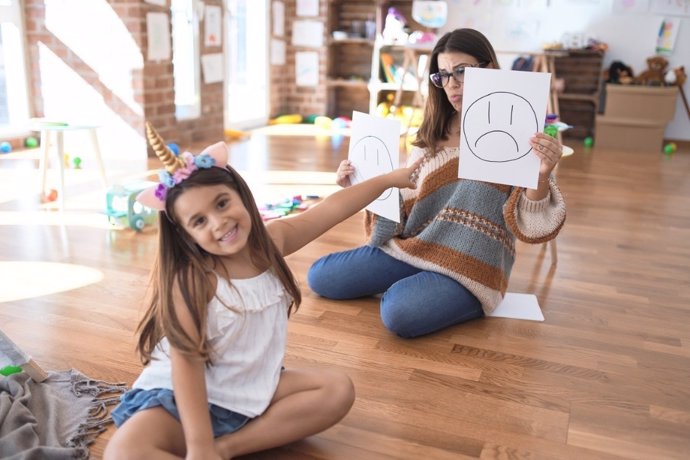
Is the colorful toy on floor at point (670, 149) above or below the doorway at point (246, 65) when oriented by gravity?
below

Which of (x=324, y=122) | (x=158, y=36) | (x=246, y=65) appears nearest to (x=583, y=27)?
(x=324, y=122)

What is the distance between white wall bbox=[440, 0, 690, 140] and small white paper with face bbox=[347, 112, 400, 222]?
14.3 feet

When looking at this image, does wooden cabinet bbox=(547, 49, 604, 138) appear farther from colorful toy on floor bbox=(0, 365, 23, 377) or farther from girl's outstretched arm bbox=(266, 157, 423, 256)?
colorful toy on floor bbox=(0, 365, 23, 377)

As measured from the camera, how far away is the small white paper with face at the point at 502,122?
159cm

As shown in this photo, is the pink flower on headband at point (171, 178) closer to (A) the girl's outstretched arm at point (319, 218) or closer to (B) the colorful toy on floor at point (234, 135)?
(A) the girl's outstretched arm at point (319, 218)

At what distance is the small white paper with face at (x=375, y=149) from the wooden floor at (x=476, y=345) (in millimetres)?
420

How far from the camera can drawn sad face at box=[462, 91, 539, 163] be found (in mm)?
1608

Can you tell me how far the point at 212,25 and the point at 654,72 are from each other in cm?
340

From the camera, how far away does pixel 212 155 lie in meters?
1.19

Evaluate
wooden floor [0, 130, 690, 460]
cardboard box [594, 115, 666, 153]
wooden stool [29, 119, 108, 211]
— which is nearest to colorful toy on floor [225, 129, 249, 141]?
wooden stool [29, 119, 108, 211]

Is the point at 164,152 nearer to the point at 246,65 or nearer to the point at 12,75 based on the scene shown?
the point at 12,75

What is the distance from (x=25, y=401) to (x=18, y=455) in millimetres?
209

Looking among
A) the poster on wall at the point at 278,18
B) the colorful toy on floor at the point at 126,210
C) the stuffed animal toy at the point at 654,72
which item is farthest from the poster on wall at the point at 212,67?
the stuffed animal toy at the point at 654,72

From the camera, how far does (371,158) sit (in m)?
1.82
